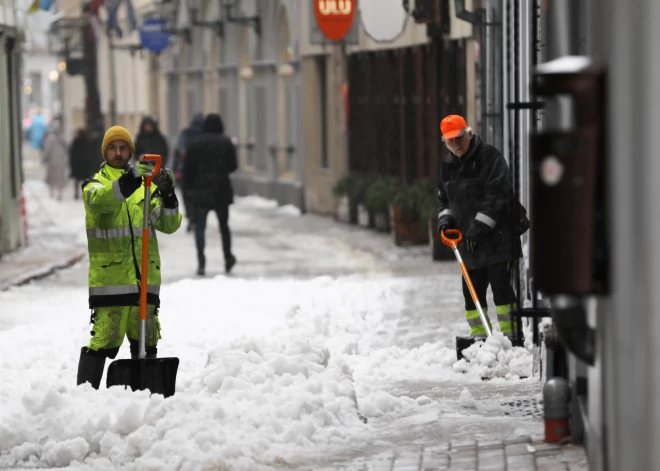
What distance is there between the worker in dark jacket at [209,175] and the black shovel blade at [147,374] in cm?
963

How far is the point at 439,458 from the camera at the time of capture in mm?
7578

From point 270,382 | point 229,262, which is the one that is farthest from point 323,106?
point 270,382

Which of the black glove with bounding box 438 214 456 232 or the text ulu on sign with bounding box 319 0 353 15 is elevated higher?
the text ulu on sign with bounding box 319 0 353 15

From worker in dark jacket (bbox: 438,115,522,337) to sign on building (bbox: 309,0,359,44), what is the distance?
13935mm

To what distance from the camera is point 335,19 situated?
2503 cm

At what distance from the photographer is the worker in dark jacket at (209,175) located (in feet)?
61.4

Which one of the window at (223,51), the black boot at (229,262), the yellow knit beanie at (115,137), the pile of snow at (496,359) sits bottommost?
the black boot at (229,262)

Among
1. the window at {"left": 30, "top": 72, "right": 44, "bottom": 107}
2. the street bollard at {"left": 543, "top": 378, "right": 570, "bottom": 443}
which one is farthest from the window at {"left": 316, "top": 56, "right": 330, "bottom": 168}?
the window at {"left": 30, "top": 72, "right": 44, "bottom": 107}

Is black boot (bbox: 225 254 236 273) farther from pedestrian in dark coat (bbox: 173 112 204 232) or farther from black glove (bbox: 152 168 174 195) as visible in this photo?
black glove (bbox: 152 168 174 195)

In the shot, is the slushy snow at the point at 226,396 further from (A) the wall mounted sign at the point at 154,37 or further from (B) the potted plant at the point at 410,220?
(A) the wall mounted sign at the point at 154,37

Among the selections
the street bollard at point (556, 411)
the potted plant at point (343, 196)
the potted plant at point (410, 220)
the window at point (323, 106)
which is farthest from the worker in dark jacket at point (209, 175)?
the street bollard at point (556, 411)

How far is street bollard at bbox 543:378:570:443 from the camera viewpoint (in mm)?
7559

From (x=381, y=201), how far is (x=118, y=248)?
14976mm

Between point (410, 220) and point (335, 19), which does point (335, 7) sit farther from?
point (410, 220)
